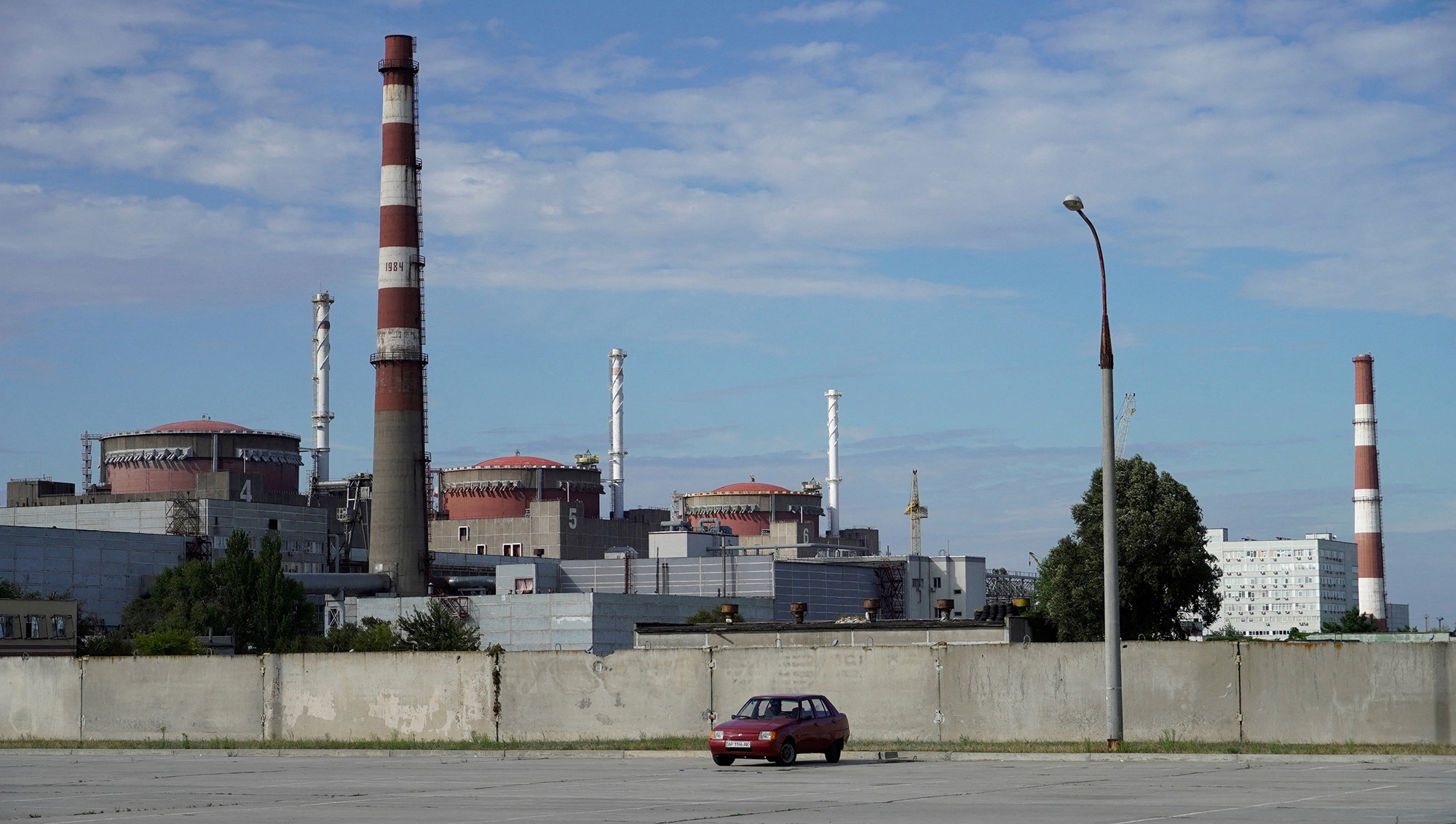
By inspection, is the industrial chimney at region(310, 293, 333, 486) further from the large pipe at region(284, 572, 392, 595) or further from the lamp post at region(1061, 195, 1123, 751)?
the lamp post at region(1061, 195, 1123, 751)

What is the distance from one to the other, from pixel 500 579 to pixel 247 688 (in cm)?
8332

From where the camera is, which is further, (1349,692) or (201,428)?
(201,428)

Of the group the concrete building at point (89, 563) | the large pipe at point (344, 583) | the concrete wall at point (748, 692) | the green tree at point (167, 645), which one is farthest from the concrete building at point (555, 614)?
the concrete wall at point (748, 692)

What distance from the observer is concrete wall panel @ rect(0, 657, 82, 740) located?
42.0m

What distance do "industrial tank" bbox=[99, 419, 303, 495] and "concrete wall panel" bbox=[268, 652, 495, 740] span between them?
9744 cm

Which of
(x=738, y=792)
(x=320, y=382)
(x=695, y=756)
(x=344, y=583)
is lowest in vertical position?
(x=695, y=756)

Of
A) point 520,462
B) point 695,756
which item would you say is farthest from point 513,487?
point 695,756

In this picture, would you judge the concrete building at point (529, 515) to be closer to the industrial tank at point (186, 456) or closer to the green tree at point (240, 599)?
the industrial tank at point (186, 456)

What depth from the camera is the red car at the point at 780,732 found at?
28.2 meters

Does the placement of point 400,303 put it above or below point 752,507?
above

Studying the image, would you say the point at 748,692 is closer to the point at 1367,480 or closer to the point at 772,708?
the point at 772,708

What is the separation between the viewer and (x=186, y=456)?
438ft

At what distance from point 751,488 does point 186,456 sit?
208ft

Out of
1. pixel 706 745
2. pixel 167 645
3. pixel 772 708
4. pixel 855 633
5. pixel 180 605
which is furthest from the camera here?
pixel 180 605
